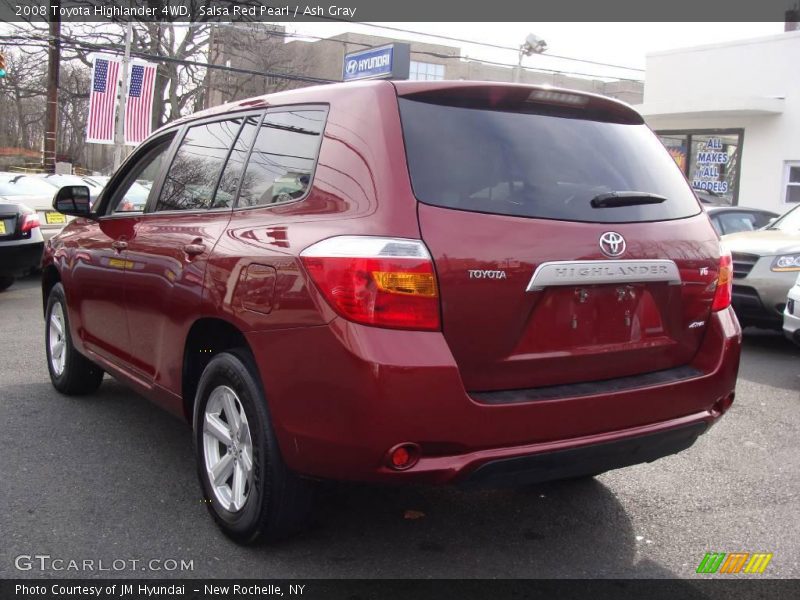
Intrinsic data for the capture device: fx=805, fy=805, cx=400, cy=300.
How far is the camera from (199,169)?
13.0 feet

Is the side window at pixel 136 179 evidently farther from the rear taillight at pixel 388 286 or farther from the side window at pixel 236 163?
the rear taillight at pixel 388 286

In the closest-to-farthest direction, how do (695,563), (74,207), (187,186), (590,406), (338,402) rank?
(338,402)
(590,406)
(695,563)
(187,186)
(74,207)

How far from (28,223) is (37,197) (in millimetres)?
2131

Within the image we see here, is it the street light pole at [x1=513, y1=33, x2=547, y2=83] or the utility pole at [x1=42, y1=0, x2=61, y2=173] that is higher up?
the street light pole at [x1=513, y1=33, x2=547, y2=83]

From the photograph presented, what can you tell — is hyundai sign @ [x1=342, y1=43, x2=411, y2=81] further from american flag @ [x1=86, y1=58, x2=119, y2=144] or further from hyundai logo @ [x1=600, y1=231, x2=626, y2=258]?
hyundai logo @ [x1=600, y1=231, x2=626, y2=258]

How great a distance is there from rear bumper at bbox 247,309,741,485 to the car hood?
17.4 feet

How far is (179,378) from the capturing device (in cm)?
366

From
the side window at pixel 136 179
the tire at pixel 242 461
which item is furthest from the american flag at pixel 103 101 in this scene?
the tire at pixel 242 461

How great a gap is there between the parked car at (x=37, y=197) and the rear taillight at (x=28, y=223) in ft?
4.52

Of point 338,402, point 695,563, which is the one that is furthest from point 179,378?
point 695,563

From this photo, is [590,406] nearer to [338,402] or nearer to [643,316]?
[643,316]

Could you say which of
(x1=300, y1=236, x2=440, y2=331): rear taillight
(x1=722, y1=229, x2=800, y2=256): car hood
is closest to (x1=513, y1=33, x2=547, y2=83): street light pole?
(x1=722, y1=229, x2=800, y2=256): car hood

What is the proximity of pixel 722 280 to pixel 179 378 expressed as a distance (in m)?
2.39

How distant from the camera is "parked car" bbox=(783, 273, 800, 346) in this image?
6.50m
